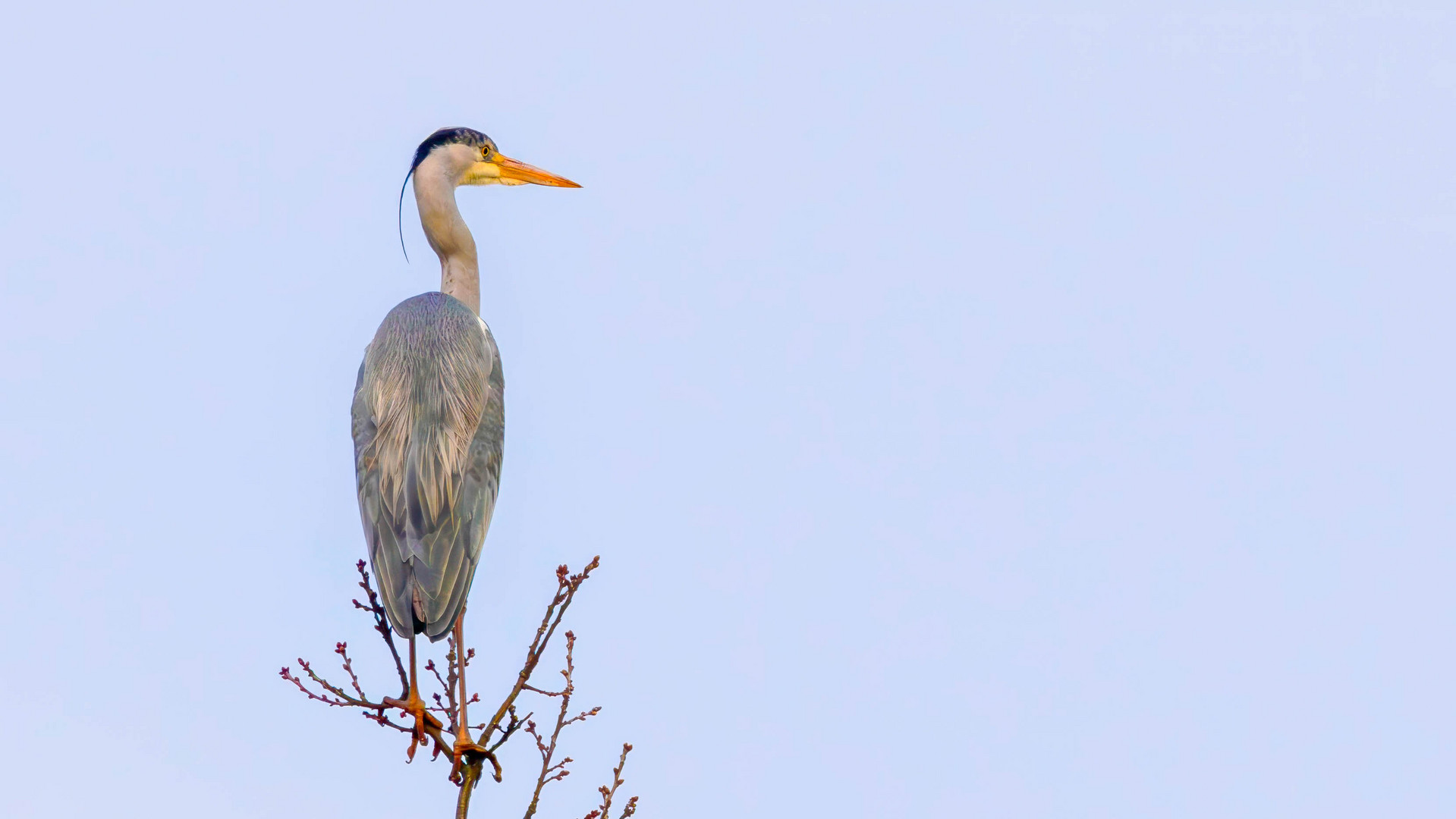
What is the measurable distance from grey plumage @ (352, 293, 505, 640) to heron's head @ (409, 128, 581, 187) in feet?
4.40

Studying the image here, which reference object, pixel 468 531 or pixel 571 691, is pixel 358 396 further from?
pixel 571 691

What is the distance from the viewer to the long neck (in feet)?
22.4

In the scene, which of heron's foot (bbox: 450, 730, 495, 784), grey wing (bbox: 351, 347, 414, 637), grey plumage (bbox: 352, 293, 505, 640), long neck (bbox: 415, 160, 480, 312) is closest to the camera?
heron's foot (bbox: 450, 730, 495, 784)

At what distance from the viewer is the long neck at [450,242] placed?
6816mm

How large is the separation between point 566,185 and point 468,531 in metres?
2.86

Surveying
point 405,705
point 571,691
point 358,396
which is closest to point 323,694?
point 405,705

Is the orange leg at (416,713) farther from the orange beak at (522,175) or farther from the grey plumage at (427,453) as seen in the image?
the orange beak at (522,175)

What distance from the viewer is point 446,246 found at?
6.83 metres

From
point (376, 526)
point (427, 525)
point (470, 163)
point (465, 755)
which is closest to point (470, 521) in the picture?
point (427, 525)

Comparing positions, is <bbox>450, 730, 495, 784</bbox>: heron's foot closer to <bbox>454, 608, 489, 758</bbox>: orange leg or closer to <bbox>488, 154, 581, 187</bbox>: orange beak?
<bbox>454, 608, 489, 758</bbox>: orange leg

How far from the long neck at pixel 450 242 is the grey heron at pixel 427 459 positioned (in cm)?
57

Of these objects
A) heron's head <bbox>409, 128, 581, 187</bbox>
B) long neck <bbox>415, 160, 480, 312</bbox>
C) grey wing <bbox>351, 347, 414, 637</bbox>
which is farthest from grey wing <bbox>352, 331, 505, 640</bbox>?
heron's head <bbox>409, 128, 581, 187</bbox>

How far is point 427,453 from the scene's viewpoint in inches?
214

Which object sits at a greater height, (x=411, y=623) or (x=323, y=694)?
(x=411, y=623)
